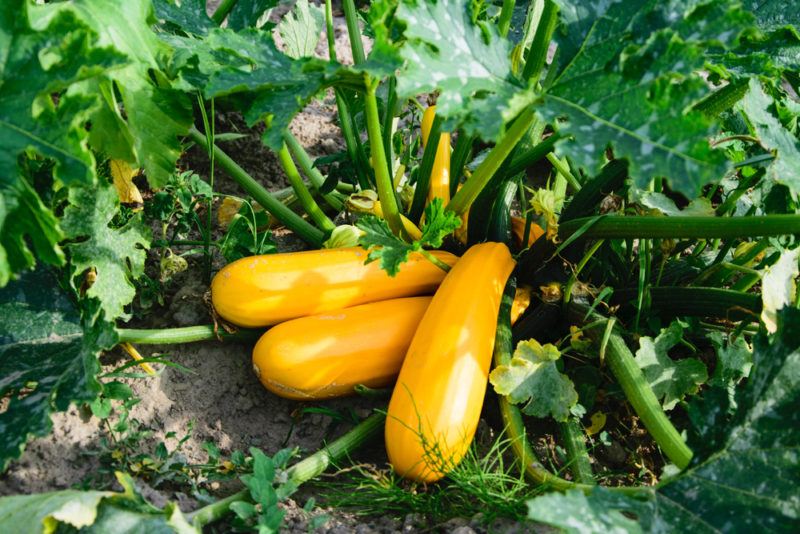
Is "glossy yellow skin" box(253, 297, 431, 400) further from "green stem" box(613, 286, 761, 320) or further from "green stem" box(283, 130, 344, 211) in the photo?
"green stem" box(613, 286, 761, 320)

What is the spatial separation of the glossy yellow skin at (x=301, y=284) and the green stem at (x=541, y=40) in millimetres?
581

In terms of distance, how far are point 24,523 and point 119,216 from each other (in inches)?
37.5

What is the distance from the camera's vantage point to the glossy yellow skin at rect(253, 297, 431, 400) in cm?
207

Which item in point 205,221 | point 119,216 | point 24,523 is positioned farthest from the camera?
point 205,221

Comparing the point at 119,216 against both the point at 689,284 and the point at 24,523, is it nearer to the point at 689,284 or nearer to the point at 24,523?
the point at 24,523

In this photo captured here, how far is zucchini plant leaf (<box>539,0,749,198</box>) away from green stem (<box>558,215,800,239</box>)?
0.39 m

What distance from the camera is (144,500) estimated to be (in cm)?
162

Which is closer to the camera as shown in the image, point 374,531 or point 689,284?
point 374,531

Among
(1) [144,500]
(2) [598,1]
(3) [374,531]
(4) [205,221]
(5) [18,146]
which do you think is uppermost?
(2) [598,1]

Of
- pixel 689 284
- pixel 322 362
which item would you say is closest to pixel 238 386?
pixel 322 362

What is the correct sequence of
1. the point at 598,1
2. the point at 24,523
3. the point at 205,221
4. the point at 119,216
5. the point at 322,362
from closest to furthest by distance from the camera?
the point at 24,523 → the point at 598,1 → the point at 322,362 → the point at 119,216 → the point at 205,221

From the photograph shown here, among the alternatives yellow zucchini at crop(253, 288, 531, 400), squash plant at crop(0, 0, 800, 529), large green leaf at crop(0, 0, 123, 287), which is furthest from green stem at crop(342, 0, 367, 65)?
large green leaf at crop(0, 0, 123, 287)

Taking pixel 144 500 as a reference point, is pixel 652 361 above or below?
above

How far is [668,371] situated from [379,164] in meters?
0.87
